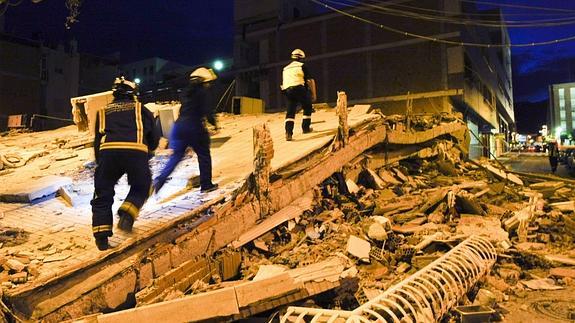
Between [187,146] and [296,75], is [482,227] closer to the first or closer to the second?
[296,75]

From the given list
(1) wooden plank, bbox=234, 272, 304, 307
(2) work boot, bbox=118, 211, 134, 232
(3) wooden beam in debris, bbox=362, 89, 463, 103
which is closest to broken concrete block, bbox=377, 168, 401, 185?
(1) wooden plank, bbox=234, 272, 304, 307

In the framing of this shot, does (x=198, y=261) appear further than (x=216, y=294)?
Yes

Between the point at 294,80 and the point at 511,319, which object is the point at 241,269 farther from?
the point at 294,80

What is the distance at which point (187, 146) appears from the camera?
16.7 feet

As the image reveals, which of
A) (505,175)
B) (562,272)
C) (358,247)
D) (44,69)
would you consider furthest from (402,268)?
(44,69)

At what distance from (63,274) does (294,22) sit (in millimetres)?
28243

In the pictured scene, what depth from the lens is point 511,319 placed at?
13.0 ft

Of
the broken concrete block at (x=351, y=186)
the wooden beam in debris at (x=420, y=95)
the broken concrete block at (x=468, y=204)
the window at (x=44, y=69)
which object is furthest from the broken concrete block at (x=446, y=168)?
the window at (x=44, y=69)

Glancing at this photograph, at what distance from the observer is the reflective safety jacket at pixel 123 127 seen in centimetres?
383

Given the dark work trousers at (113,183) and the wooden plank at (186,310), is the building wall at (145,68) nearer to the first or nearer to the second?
the dark work trousers at (113,183)

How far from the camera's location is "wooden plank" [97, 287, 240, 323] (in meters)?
2.94

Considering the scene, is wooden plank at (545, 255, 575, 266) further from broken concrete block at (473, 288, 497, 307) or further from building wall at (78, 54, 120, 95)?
building wall at (78, 54, 120, 95)

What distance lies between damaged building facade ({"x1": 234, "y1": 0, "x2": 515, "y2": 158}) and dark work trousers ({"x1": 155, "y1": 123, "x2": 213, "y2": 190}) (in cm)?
1532

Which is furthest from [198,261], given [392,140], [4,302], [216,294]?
[392,140]
